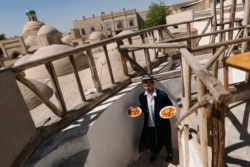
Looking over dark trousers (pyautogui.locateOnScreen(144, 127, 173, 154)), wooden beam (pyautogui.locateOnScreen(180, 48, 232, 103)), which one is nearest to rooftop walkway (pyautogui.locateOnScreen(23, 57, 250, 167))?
dark trousers (pyautogui.locateOnScreen(144, 127, 173, 154))

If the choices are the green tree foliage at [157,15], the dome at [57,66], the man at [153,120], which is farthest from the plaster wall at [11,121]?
the green tree foliage at [157,15]

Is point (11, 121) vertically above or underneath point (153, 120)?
above

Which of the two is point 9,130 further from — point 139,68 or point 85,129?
point 139,68

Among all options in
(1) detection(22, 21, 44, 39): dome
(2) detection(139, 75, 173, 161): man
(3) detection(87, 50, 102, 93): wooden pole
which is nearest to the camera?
(3) detection(87, 50, 102, 93): wooden pole

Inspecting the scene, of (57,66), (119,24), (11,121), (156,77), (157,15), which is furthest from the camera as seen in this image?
(119,24)

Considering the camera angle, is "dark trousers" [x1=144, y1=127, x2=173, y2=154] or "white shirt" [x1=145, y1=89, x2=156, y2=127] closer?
"white shirt" [x1=145, y1=89, x2=156, y2=127]

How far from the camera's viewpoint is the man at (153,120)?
3.85m

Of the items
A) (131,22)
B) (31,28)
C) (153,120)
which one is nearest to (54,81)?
(153,120)

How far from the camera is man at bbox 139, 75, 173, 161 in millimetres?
3850

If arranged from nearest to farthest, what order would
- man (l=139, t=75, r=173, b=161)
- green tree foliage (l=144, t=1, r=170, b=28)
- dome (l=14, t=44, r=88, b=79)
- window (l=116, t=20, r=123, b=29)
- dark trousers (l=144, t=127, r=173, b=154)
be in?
man (l=139, t=75, r=173, b=161) → dark trousers (l=144, t=127, r=173, b=154) → dome (l=14, t=44, r=88, b=79) → green tree foliage (l=144, t=1, r=170, b=28) → window (l=116, t=20, r=123, b=29)

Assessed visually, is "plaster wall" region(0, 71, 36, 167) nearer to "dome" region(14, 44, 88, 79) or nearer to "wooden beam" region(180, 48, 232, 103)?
"wooden beam" region(180, 48, 232, 103)

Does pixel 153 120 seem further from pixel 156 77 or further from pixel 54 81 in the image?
pixel 54 81

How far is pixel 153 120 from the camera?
405cm

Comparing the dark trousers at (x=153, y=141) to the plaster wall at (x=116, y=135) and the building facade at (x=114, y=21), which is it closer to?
the plaster wall at (x=116, y=135)
